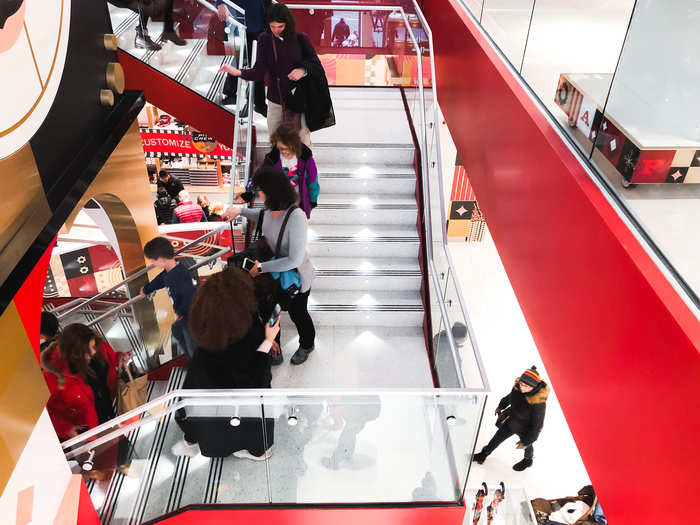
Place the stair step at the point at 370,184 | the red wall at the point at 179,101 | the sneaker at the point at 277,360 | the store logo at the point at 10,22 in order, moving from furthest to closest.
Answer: the red wall at the point at 179,101
the stair step at the point at 370,184
the sneaker at the point at 277,360
the store logo at the point at 10,22

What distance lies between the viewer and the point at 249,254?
4090mm

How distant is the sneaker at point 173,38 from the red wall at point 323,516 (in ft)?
17.9

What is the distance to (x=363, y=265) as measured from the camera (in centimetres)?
575

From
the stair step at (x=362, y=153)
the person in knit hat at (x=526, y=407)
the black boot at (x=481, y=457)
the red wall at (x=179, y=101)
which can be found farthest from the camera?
the black boot at (x=481, y=457)

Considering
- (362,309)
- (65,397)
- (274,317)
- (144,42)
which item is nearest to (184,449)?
(65,397)

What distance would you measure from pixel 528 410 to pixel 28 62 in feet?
18.3

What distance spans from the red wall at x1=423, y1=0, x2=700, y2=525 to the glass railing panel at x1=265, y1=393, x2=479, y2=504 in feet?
2.75

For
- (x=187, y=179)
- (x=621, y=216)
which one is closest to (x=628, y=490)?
(x=621, y=216)

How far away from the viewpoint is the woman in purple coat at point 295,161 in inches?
175

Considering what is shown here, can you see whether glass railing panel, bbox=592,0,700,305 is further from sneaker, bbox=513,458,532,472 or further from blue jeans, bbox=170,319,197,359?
sneaker, bbox=513,458,532,472

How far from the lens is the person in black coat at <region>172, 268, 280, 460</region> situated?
325cm

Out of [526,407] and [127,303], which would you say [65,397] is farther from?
[526,407]

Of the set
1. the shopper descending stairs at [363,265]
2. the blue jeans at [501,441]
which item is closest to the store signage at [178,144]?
the shopper descending stairs at [363,265]

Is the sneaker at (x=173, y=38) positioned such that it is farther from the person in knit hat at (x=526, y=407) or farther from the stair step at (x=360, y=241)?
the person in knit hat at (x=526, y=407)
